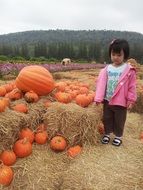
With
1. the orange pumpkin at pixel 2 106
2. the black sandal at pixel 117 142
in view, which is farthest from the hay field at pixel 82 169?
the orange pumpkin at pixel 2 106

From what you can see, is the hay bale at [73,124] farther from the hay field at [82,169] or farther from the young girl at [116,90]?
the young girl at [116,90]

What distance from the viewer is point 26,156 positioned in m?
5.15

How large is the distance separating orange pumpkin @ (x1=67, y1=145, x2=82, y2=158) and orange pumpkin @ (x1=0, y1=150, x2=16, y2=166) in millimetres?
782

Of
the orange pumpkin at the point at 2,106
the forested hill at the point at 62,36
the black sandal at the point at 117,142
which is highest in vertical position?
the orange pumpkin at the point at 2,106

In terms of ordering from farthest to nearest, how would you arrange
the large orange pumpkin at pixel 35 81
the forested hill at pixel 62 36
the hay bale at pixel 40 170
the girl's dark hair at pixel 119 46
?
the forested hill at pixel 62 36
the large orange pumpkin at pixel 35 81
the girl's dark hair at pixel 119 46
the hay bale at pixel 40 170

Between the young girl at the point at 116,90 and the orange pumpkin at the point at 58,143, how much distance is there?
66 centimetres

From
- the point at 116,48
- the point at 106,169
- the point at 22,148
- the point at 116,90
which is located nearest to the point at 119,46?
the point at 116,48

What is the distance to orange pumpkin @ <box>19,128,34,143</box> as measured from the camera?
529cm

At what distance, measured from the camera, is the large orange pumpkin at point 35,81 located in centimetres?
602

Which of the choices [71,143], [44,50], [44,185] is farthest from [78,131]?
[44,50]

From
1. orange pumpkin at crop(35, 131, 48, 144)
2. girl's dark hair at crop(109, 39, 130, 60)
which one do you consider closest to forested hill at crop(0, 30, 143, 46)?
girl's dark hair at crop(109, 39, 130, 60)

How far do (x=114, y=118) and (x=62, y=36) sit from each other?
504 feet

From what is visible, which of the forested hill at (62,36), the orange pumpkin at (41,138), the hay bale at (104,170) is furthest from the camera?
the forested hill at (62,36)

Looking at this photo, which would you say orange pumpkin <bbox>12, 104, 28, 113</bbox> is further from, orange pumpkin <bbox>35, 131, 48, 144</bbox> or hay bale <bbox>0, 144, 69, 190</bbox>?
hay bale <bbox>0, 144, 69, 190</bbox>
